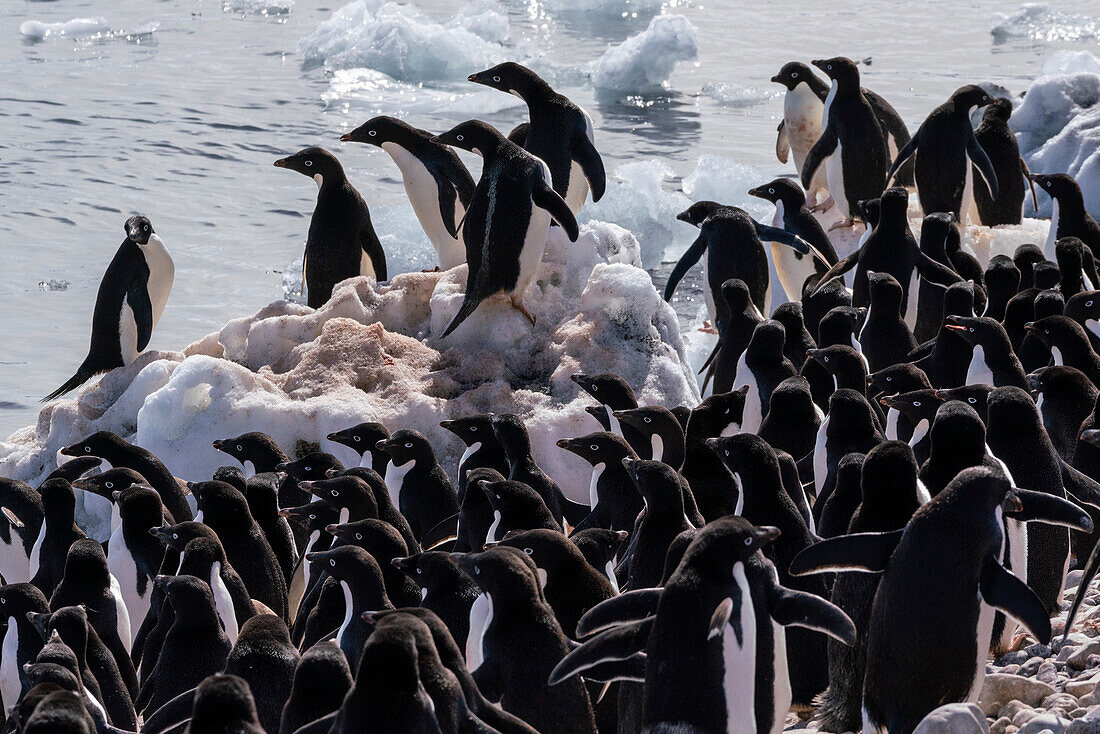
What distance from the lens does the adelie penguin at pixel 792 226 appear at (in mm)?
7602

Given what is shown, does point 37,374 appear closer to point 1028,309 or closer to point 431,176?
point 431,176

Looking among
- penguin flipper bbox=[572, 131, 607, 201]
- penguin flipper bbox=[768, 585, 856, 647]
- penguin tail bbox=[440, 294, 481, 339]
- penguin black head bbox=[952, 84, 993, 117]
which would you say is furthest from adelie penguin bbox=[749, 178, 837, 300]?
penguin flipper bbox=[768, 585, 856, 647]

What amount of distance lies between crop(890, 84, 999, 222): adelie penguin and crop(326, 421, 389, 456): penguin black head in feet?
13.5

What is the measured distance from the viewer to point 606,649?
111 inches

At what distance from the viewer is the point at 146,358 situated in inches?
236

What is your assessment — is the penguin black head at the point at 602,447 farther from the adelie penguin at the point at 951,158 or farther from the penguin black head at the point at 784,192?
the adelie penguin at the point at 951,158

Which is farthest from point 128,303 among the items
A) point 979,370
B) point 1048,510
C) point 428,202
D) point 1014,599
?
point 1014,599

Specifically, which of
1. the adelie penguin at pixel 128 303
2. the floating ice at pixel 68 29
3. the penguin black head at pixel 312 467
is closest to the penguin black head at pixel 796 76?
the adelie penguin at pixel 128 303

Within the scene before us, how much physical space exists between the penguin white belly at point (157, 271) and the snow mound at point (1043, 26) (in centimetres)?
1724

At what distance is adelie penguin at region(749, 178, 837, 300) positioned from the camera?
7602mm

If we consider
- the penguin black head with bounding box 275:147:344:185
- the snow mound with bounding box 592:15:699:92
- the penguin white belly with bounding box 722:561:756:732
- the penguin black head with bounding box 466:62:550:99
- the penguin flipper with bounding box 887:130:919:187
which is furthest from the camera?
the snow mound with bounding box 592:15:699:92

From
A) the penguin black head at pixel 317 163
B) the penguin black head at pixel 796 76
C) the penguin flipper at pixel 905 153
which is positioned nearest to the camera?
the penguin black head at pixel 317 163

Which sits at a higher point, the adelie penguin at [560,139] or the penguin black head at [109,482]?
the adelie penguin at [560,139]

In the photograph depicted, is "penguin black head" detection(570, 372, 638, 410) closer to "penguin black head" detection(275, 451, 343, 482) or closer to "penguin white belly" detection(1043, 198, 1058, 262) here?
Answer: "penguin black head" detection(275, 451, 343, 482)
